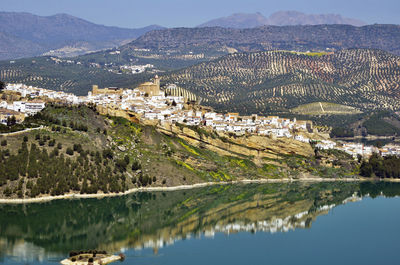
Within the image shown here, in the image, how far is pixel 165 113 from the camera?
100250 mm

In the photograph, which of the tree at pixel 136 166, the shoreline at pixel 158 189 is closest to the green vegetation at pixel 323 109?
the shoreline at pixel 158 189

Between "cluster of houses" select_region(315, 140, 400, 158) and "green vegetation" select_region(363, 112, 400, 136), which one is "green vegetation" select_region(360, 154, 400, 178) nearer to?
"cluster of houses" select_region(315, 140, 400, 158)

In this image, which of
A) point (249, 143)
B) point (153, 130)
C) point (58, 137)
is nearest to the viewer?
point (58, 137)

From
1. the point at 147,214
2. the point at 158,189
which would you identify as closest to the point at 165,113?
the point at 158,189

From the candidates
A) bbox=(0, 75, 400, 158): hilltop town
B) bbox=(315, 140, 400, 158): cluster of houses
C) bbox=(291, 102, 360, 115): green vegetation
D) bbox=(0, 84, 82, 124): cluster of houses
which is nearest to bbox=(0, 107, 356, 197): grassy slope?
bbox=(0, 84, 82, 124): cluster of houses

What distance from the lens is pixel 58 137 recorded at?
7538 centimetres

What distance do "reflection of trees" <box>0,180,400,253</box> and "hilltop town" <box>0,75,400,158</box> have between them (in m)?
18.5

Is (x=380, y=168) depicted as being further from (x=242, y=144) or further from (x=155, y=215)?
(x=155, y=215)

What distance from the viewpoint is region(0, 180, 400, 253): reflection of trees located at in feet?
186

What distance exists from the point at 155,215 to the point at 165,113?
36.0 meters

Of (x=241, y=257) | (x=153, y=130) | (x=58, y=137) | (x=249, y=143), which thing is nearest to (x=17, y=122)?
(x=58, y=137)

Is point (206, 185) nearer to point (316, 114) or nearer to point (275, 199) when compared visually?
point (275, 199)

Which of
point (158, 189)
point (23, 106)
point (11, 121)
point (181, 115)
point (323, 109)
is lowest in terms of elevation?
point (158, 189)

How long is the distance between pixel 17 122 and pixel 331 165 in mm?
42717
